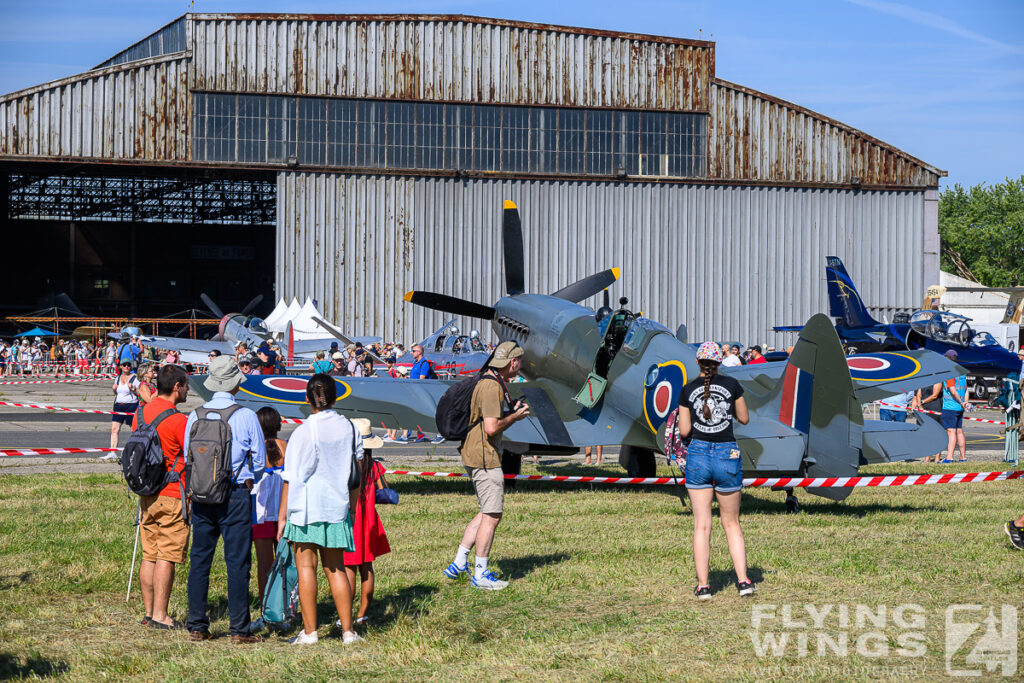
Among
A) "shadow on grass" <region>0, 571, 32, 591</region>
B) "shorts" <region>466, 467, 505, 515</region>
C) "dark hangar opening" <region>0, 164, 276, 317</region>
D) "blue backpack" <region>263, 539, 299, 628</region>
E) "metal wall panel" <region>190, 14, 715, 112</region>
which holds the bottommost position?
"shadow on grass" <region>0, 571, 32, 591</region>

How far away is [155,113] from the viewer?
34.5m

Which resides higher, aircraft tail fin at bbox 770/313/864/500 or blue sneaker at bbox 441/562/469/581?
aircraft tail fin at bbox 770/313/864/500

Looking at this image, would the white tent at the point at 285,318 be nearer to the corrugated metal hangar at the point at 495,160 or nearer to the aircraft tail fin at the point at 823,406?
the corrugated metal hangar at the point at 495,160

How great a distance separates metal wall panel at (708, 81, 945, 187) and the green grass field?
1110 inches

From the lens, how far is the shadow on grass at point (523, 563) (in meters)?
7.64

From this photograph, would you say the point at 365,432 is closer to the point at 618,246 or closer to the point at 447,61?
the point at 447,61

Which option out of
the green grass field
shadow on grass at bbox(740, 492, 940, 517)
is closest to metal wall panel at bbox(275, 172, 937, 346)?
the green grass field

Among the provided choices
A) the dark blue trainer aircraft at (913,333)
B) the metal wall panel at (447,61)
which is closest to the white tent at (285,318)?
the metal wall panel at (447,61)

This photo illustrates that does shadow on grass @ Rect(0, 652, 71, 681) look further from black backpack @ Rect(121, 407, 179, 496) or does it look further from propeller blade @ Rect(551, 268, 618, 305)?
propeller blade @ Rect(551, 268, 618, 305)

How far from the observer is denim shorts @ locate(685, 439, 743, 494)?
662cm

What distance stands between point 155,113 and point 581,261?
52.4ft

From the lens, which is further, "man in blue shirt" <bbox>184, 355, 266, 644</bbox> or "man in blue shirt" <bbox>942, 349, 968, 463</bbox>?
"man in blue shirt" <bbox>942, 349, 968, 463</bbox>

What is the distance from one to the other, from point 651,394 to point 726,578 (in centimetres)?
399

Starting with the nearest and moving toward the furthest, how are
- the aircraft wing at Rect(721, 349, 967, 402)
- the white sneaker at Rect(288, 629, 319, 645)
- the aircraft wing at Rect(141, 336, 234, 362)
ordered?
the white sneaker at Rect(288, 629, 319, 645)
the aircraft wing at Rect(721, 349, 967, 402)
the aircraft wing at Rect(141, 336, 234, 362)
